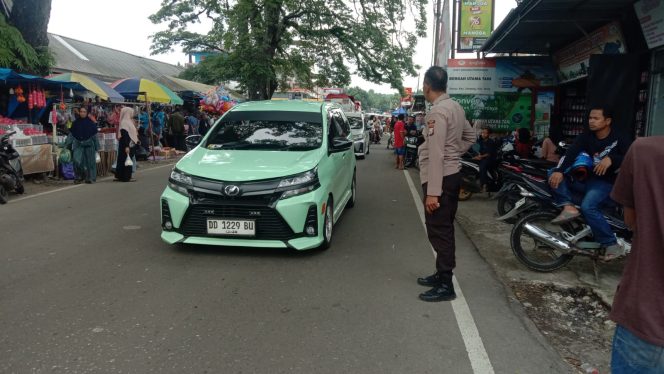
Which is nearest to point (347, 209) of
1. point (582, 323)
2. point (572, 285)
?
point (572, 285)

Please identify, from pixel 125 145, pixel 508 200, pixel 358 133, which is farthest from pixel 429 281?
pixel 358 133

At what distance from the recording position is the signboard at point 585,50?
8.33 m

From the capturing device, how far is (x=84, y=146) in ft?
36.8

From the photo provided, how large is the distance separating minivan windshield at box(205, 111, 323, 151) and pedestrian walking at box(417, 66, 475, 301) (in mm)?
2198

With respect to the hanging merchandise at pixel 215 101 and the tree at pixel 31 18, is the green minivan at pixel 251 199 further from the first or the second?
the hanging merchandise at pixel 215 101

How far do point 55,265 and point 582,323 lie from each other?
5.09 m

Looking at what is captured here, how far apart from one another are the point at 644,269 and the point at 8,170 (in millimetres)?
10045

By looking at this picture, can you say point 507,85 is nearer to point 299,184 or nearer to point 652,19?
point 652,19

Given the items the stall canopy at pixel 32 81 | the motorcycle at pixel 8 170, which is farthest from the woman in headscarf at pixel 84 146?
the stall canopy at pixel 32 81

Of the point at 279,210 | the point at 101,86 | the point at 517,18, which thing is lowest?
the point at 279,210

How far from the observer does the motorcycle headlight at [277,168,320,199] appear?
535 centimetres

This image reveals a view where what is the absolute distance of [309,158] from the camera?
230 inches

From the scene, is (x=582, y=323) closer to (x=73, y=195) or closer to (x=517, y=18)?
(x=517, y=18)

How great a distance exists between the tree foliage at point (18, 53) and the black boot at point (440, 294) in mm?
11709
